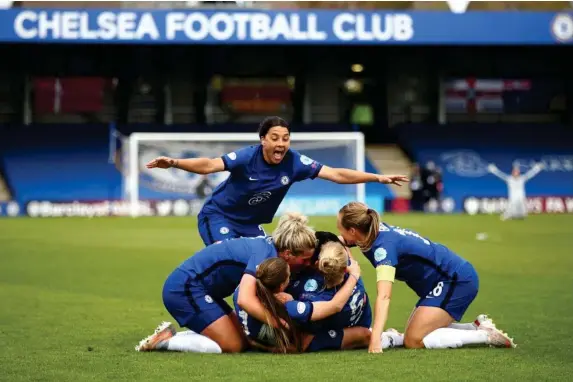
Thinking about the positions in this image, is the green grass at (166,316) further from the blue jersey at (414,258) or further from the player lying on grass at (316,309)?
the blue jersey at (414,258)

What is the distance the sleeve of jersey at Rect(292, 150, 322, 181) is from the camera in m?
9.96

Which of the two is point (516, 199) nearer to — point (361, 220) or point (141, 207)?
point (141, 207)

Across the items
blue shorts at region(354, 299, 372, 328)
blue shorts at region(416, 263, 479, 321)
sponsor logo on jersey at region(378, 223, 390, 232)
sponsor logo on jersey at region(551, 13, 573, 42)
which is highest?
sponsor logo on jersey at region(551, 13, 573, 42)

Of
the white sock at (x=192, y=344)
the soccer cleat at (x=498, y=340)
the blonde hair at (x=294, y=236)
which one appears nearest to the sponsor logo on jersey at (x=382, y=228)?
the blonde hair at (x=294, y=236)

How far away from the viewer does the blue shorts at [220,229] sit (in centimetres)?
1005

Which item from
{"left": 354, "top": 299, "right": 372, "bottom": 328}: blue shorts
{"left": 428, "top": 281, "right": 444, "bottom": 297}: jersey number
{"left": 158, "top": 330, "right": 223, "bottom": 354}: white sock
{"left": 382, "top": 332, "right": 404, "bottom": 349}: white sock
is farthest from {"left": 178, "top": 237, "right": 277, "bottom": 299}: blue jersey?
{"left": 428, "top": 281, "right": 444, "bottom": 297}: jersey number

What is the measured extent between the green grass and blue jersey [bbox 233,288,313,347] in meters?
0.18

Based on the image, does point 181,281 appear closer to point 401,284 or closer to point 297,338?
point 297,338

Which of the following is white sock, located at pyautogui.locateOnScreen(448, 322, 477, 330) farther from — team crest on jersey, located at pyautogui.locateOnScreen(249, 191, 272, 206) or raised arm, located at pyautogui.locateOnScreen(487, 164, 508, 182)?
raised arm, located at pyautogui.locateOnScreen(487, 164, 508, 182)

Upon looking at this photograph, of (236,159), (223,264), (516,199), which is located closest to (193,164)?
(236,159)

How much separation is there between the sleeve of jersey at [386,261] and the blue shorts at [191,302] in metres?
1.32

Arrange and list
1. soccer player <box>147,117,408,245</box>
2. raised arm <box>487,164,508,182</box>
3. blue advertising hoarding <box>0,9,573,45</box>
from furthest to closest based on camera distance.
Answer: raised arm <box>487,164,508,182</box> < blue advertising hoarding <box>0,9,573,45</box> < soccer player <box>147,117,408,245</box>

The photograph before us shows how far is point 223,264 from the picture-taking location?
820 centimetres

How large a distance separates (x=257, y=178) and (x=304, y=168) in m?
0.48
